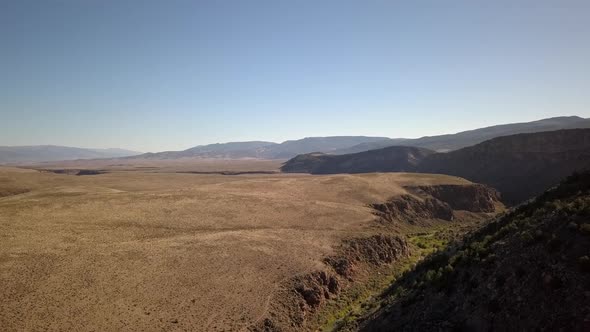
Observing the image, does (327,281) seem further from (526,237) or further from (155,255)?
(526,237)

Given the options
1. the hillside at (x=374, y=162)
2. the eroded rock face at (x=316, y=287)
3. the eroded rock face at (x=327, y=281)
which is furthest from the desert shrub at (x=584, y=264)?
the hillside at (x=374, y=162)

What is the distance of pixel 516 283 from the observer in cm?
1499

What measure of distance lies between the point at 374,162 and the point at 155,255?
13761cm

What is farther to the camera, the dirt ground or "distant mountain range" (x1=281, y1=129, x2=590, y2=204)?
"distant mountain range" (x1=281, y1=129, x2=590, y2=204)

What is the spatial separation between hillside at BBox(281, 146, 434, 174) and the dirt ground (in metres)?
98.5

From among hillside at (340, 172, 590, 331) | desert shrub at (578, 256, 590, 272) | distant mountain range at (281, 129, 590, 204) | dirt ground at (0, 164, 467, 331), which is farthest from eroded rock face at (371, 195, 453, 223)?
desert shrub at (578, 256, 590, 272)

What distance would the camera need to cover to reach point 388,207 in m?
58.0

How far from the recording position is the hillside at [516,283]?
13141mm

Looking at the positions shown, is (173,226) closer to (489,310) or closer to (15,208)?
(15,208)

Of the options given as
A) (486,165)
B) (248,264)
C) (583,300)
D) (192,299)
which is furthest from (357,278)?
(486,165)

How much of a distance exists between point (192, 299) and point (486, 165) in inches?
3755

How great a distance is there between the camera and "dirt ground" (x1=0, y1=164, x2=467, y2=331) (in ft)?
77.0

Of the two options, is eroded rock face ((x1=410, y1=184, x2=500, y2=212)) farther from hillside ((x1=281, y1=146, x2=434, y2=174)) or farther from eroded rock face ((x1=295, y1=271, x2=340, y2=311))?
hillside ((x1=281, y1=146, x2=434, y2=174))

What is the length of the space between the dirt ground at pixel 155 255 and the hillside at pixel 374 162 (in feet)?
323
